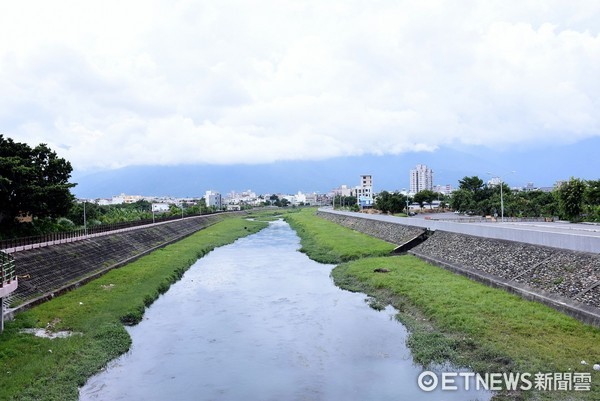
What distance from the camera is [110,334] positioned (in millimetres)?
23203

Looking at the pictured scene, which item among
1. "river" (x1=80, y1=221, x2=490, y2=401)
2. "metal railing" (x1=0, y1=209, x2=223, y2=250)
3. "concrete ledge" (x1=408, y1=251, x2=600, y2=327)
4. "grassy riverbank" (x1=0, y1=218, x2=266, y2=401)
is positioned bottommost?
"river" (x1=80, y1=221, x2=490, y2=401)

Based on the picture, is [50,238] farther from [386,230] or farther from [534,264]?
[386,230]

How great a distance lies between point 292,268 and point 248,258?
9964 millimetres

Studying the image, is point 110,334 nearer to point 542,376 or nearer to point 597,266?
point 542,376

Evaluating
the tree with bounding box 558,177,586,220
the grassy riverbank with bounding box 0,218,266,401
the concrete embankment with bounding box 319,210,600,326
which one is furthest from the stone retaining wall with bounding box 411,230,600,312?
the tree with bounding box 558,177,586,220

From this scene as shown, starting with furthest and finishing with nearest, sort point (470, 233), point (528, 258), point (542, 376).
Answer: point (470, 233) → point (528, 258) → point (542, 376)

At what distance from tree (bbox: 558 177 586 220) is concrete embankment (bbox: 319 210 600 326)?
25999mm

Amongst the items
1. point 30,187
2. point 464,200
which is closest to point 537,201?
point 464,200

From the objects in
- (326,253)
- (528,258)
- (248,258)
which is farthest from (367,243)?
(528,258)

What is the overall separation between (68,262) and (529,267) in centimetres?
3311

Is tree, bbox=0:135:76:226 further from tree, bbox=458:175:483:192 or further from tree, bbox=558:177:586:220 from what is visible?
tree, bbox=458:175:483:192

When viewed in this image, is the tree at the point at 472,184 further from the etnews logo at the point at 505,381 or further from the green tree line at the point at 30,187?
the etnews logo at the point at 505,381

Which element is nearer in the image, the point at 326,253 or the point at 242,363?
the point at 242,363

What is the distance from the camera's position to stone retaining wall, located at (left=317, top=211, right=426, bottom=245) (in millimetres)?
55500
